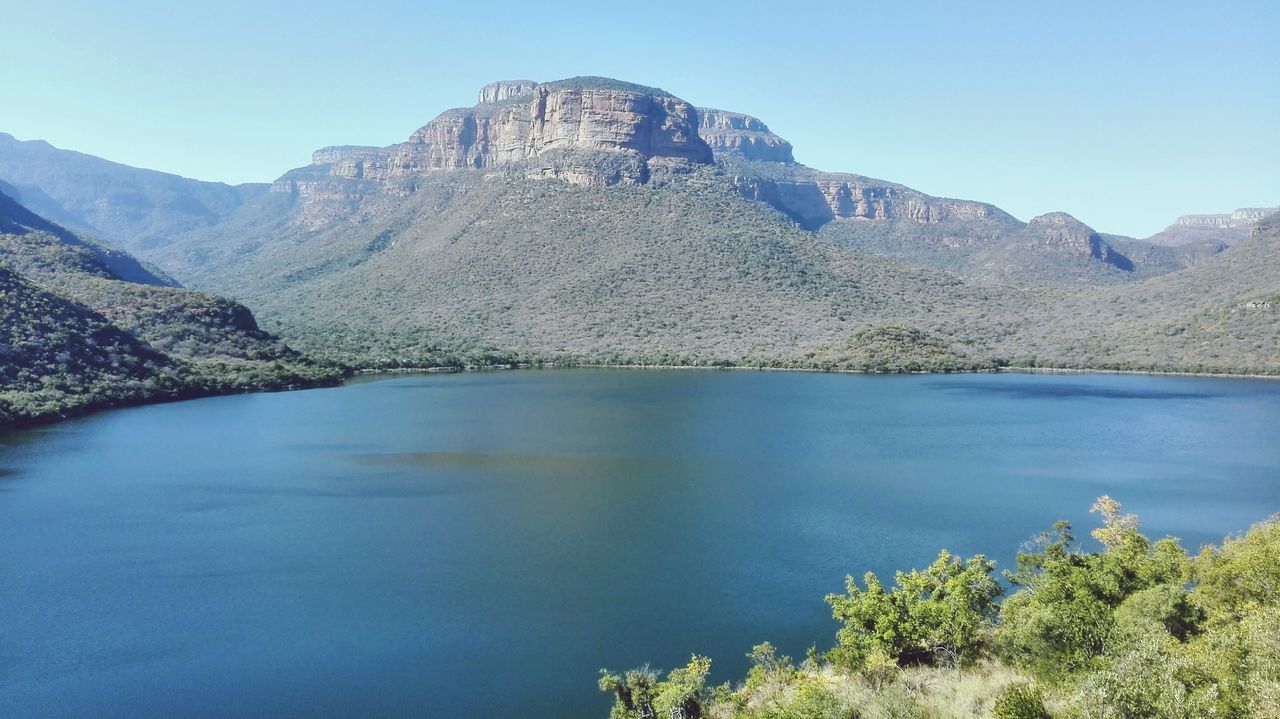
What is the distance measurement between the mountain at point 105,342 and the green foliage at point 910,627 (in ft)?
219

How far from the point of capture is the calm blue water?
2408 centimetres

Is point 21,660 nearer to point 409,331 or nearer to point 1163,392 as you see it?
point 1163,392

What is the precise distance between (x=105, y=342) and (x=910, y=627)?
8181cm

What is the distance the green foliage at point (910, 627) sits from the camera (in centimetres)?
2100

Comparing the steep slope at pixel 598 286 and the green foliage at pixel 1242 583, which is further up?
the steep slope at pixel 598 286

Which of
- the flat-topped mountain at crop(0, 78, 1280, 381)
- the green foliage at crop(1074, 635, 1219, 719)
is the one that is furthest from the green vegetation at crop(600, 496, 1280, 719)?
the flat-topped mountain at crop(0, 78, 1280, 381)

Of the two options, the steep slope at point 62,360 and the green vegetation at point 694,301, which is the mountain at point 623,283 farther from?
the steep slope at point 62,360

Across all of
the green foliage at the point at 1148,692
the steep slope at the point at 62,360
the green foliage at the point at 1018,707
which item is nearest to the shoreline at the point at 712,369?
the steep slope at the point at 62,360

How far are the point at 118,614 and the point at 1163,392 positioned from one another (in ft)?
302

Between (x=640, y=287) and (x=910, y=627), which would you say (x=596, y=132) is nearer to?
(x=640, y=287)

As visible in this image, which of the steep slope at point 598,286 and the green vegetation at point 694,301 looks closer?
the green vegetation at point 694,301

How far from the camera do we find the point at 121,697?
73.0 ft

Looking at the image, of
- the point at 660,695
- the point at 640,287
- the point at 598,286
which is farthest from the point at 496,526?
the point at 640,287

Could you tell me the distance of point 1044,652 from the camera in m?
19.0
